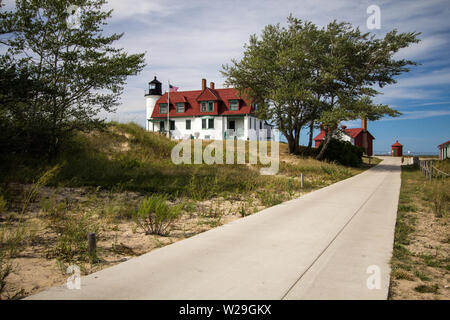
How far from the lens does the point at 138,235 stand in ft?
19.6

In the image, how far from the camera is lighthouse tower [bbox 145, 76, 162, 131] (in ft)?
135

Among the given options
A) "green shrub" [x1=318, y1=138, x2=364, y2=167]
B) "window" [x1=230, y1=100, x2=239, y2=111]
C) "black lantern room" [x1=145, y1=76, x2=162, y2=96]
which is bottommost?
"green shrub" [x1=318, y1=138, x2=364, y2=167]

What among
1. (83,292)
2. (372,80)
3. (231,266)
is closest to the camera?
(83,292)

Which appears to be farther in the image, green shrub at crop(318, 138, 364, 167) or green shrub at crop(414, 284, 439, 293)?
green shrub at crop(318, 138, 364, 167)

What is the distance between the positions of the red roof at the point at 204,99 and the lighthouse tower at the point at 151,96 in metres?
1.20

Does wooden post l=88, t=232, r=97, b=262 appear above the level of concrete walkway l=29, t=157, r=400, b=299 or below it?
above

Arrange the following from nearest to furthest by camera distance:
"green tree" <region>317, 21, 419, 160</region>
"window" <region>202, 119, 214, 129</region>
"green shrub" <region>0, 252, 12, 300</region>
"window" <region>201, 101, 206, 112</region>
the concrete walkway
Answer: the concrete walkway → "green shrub" <region>0, 252, 12, 300</region> → "green tree" <region>317, 21, 419, 160</region> → "window" <region>202, 119, 214, 129</region> → "window" <region>201, 101, 206, 112</region>

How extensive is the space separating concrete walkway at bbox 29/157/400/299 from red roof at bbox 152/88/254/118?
30.6 metres

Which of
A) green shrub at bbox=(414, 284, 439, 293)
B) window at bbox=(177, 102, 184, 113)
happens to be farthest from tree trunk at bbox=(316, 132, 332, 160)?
green shrub at bbox=(414, 284, 439, 293)

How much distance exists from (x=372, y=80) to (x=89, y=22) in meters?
26.8

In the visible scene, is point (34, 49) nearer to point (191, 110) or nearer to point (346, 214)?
point (346, 214)

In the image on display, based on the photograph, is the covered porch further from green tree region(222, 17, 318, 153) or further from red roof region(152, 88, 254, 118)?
green tree region(222, 17, 318, 153)

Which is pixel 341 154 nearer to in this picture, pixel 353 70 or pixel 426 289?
pixel 353 70
